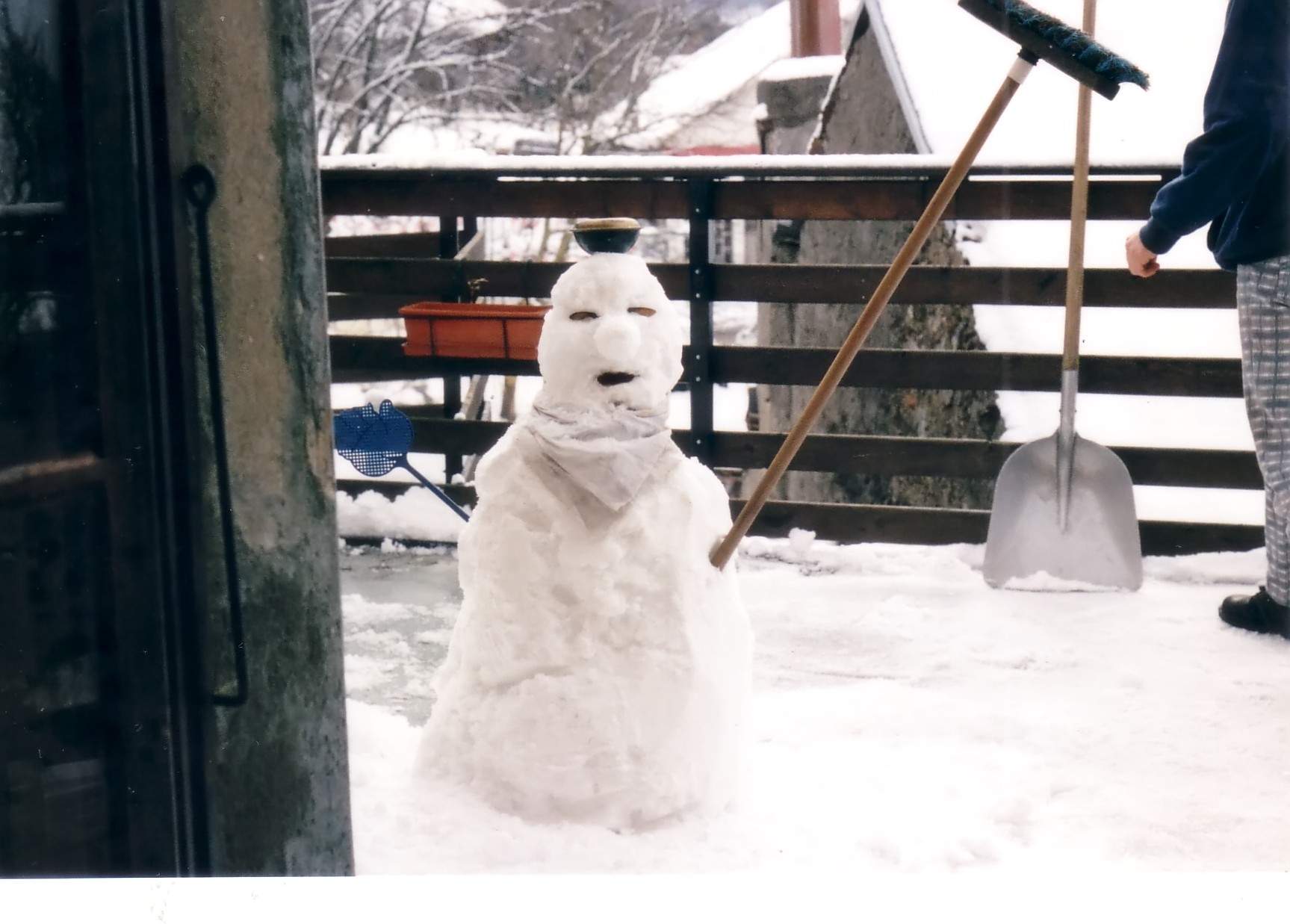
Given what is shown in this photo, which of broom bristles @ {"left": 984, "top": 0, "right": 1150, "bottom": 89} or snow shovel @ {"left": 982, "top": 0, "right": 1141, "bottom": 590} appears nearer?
broom bristles @ {"left": 984, "top": 0, "right": 1150, "bottom": 89}

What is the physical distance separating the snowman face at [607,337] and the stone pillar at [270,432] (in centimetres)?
68

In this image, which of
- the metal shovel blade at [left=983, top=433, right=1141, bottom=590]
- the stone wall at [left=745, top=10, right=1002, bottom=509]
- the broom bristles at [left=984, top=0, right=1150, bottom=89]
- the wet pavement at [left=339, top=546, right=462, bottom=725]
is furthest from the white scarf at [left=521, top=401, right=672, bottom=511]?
the stone wall at [left=745, top=10, right=1002, bottom=509]

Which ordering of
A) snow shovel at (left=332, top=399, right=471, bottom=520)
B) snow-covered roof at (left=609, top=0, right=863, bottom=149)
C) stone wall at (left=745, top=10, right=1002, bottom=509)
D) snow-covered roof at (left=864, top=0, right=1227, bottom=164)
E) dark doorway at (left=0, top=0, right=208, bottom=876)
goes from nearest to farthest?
dark doorway at (left=0, top=0, right=208, bottom=876) < snow shovel at (left=332, top=399, right=471, bottom=520) < stone wall at (left=745, top=10, right=1002, bottom=509) < snow-covered roof at (left=864, top=0, right=1227, bottom=164) < snow-covered roof at (left=609, top=0, right=863, bottom=149)

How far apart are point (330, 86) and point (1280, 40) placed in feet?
30.5

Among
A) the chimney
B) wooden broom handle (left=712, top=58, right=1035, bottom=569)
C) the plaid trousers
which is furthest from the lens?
the chimney

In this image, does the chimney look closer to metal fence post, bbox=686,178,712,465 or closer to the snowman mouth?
metal fence post, bbox=686,178,712,465

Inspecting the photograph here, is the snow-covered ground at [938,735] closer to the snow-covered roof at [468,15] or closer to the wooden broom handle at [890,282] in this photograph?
the wooden broom handle at [890,282]

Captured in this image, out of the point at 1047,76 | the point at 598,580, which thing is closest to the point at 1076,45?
the point at 598,580

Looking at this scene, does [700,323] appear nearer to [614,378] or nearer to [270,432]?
[614,378]

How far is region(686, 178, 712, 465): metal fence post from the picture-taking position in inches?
178

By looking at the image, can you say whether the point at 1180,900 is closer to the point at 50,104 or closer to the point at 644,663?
the point at 644,663

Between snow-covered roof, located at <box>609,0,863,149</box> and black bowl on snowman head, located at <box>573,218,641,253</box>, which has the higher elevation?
snow-covered roof, located at <box>609,0,863,149</box>

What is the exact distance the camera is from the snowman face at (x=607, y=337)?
92.0 inches

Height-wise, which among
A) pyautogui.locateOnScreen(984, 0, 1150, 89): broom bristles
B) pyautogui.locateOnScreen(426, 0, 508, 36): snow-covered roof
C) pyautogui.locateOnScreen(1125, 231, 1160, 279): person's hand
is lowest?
pyautogui.locateOnScreen(1125, 231, 1160, 279): person's hand
